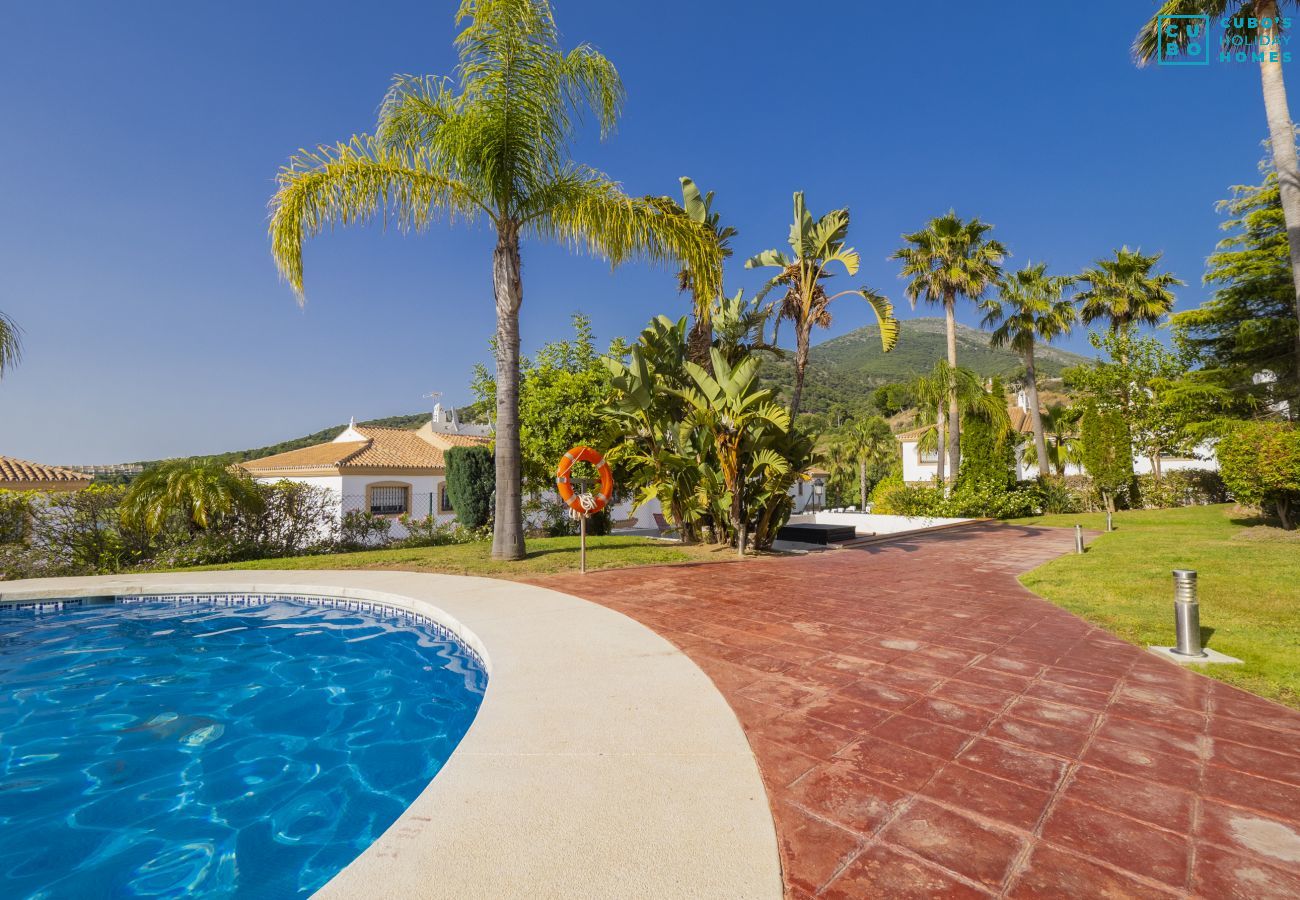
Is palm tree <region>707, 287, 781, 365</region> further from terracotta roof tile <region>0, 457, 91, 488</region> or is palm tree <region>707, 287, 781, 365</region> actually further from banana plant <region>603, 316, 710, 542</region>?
terracotta roof tile <region>0, 457, 91, 488</region>

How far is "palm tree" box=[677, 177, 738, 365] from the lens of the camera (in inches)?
475

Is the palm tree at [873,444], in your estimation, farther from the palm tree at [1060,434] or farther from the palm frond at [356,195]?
the palm frond at [356,195]

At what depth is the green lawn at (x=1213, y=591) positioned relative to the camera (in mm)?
4535

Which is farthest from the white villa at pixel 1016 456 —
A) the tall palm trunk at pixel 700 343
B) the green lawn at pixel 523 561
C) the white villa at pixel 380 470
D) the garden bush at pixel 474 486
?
the green lawn at pixel 523 561

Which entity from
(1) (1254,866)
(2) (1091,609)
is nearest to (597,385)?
(2) (1091,609)

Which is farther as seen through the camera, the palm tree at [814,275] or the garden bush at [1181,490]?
the garden bush at [1181,490]

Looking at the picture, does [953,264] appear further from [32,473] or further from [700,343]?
[32,473]

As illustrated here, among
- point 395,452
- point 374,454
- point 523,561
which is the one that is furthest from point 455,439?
point 523,561

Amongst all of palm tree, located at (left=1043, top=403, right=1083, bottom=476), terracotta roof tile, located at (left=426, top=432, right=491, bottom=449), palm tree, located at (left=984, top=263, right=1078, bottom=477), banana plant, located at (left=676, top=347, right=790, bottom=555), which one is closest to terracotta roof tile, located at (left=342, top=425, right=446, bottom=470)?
terracotta roof tile, located at (left=426, top=432, right=491, bottom=449)

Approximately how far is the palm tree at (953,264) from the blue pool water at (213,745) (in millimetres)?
22491

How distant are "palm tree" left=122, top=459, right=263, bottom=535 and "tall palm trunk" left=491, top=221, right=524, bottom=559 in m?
6.37

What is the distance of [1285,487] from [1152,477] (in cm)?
1492

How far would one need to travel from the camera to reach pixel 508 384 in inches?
413

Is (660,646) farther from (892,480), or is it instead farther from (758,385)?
(892,480)
